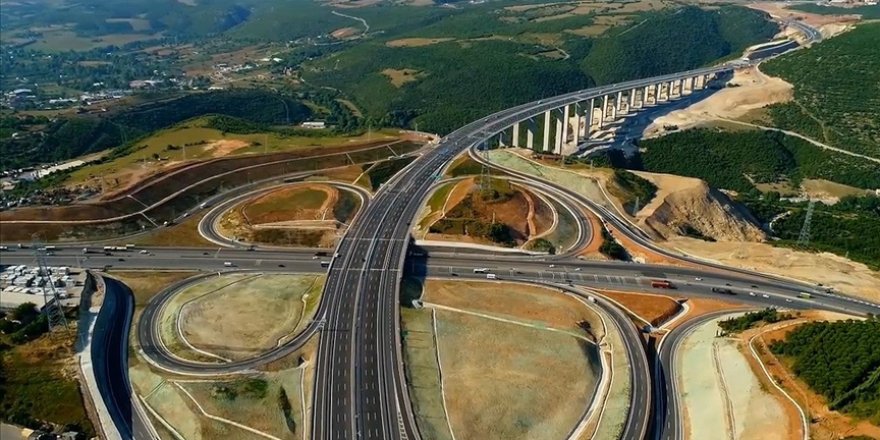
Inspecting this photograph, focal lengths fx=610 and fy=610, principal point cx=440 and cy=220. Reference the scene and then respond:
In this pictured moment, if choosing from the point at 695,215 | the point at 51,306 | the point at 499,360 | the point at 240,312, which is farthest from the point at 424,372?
the point at 695,215

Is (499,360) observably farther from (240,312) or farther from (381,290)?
(240,312)

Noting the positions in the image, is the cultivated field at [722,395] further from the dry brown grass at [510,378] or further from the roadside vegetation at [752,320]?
the dry brown grass at [510,378]

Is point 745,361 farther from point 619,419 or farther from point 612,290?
point 612,290

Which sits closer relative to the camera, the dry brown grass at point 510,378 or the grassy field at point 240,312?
the dry brown grass at point 510,378

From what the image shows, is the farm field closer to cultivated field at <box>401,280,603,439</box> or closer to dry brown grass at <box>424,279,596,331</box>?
dry brown grass at <box>424,279,596,331</box>

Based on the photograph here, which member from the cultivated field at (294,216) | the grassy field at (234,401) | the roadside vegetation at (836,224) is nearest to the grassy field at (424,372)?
the grassy field at (234,401)

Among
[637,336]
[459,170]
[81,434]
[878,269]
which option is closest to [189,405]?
[81,434]

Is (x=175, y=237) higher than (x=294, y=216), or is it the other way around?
(x=294, y=216)
